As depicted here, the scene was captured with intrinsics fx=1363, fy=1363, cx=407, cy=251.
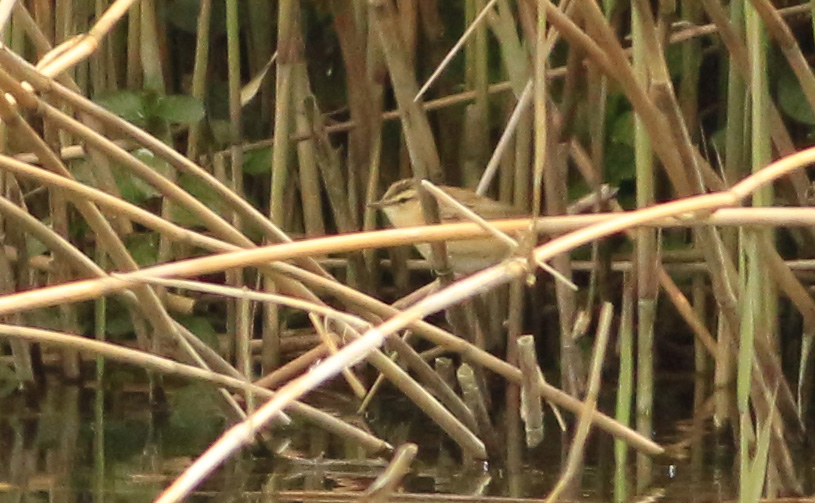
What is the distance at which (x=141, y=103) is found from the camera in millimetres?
2504

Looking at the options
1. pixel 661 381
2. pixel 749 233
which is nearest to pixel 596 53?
pixel 749 233

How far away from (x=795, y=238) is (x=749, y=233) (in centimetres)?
84

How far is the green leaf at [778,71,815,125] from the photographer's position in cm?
235

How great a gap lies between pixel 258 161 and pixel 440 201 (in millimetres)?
1198

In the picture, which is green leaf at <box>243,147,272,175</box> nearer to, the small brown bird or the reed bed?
the reed bed

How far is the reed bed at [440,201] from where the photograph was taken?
1561 millimetres

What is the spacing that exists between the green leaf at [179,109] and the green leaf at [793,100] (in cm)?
103

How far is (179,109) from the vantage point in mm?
2479

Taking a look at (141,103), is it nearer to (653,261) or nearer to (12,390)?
(12,390)

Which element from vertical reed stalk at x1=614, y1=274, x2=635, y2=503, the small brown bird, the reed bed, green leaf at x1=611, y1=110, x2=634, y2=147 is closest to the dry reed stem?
the reed bed

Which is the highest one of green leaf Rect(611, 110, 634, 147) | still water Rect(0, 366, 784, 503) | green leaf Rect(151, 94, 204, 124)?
Answer: green leaf Rect(151, 94, 204, 124)

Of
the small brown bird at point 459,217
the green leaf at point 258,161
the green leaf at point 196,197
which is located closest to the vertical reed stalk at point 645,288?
the small brown bird at point 459,217

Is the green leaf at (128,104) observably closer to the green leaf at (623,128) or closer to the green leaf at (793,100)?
the green leaf at (623,128)

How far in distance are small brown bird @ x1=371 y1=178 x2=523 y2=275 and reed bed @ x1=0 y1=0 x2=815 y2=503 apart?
1.9 inches
